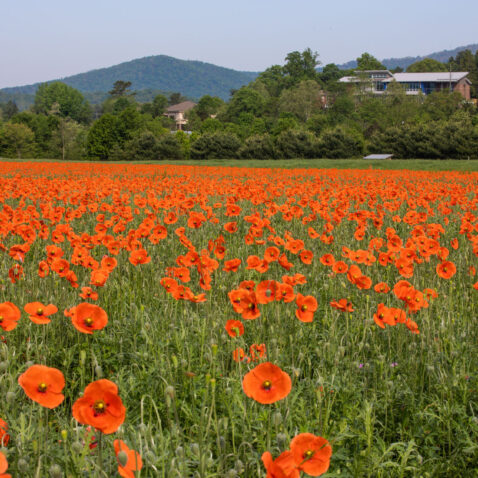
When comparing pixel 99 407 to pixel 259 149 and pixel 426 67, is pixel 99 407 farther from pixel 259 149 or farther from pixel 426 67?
pixel 426 67

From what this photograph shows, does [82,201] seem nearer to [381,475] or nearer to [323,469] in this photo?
[381,475]

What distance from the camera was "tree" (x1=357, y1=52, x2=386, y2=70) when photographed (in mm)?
142375

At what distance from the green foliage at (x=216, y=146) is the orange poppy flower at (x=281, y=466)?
50.6 meters

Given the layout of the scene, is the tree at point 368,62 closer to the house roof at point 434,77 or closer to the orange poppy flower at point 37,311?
the house roof at point 434,77

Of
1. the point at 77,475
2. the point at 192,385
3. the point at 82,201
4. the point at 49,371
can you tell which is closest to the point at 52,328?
the point at 192,385

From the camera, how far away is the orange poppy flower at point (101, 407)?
1377 millimetres

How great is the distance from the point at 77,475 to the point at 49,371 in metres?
0.60

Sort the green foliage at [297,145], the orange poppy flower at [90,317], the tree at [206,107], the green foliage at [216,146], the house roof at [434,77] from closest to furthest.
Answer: the orange poppy flower at [90,317], the green foliage at [297,145], the green foliage at [216,146], the tree at [206,107], the house roof at [434,77]

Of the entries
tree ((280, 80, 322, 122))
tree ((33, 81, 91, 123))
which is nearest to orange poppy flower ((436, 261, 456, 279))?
tree ((280, 80, 322, 122))

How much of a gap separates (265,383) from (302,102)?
88.7m

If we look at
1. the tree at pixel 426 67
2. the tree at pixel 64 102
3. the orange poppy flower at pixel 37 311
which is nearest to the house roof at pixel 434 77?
the tree at pixel 426 67

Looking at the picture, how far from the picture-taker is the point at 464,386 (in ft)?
8.30

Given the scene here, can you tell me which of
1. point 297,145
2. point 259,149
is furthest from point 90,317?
point 259,149

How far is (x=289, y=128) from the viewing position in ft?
180
